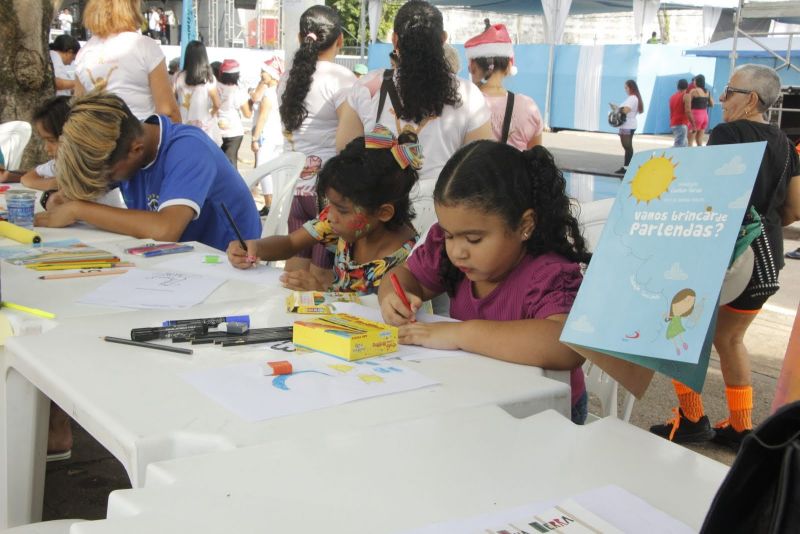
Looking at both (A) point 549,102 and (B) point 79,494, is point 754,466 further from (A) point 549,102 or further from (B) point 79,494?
(A) point 549,102

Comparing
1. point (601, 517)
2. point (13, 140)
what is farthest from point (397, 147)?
point (13, 140)

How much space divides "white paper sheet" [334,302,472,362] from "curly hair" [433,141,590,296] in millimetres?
280

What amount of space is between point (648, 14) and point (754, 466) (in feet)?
61.3

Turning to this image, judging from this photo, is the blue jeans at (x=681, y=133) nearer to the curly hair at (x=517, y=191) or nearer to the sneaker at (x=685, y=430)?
the sneaker at (x=685, y=430)

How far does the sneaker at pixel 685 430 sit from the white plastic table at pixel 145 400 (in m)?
1.75

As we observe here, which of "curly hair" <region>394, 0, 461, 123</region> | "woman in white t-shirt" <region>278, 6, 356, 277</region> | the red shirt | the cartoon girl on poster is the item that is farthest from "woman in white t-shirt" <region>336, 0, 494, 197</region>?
the red shirt

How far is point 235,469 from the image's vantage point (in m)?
1.10

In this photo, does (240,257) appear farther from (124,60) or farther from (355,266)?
(124,60)

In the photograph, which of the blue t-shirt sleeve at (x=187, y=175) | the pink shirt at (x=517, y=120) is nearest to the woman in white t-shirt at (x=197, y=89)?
the pink shirt at (x=517, y=120)

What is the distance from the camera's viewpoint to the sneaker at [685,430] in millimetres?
3137

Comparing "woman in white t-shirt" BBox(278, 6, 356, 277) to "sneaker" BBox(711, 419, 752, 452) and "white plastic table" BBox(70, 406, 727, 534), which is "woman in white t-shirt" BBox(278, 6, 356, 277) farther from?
"white plastic table" BBox(70, 406, 727, 534)

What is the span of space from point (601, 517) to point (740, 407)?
2405mm

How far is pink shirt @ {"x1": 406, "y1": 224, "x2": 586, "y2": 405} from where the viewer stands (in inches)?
72.0

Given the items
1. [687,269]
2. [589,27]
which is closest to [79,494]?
[687,269]
